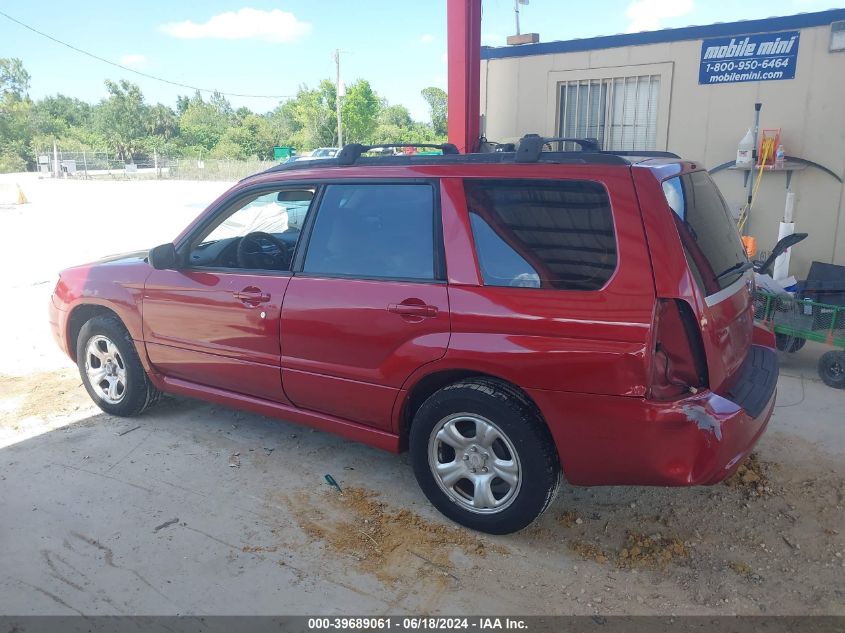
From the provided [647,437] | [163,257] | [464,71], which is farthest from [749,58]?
[163,257]

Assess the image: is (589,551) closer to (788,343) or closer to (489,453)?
(489,453)

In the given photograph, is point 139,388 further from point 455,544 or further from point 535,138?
point 535,138

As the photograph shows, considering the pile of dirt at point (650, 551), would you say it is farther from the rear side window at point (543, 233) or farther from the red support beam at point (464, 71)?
the red support beam at point (464, 71)

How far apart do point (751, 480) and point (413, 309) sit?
2.18 meters

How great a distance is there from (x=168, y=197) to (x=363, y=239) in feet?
88.2

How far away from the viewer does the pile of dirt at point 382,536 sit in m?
3.08

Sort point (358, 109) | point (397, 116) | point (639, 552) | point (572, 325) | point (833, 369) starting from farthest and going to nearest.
A: point (397, 116) → point (358, 109) → point (833, 369) → point (639, 552) → point (572, 325)

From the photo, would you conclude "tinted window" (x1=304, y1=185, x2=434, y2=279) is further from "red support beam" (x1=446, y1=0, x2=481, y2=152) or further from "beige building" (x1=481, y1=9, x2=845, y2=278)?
"beige building" (x1=481, y1=9, x2=845, y2=278)

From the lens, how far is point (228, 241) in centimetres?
439

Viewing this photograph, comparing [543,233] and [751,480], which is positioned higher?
[543,233]

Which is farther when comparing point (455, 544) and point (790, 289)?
point (790, 289)

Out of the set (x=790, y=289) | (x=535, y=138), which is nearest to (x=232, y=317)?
(x=535, y=138)

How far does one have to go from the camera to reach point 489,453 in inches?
124

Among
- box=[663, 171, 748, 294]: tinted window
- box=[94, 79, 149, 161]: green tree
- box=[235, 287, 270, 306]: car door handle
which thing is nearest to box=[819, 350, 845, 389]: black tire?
box=[663, 171, 748, 294]: tinted window
